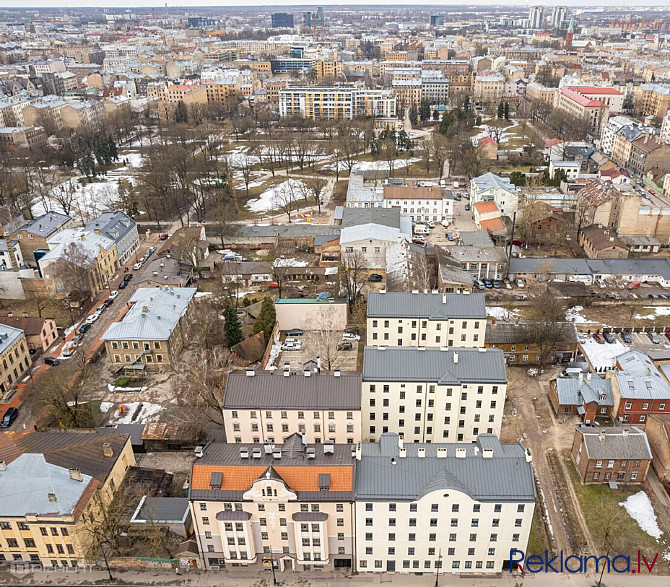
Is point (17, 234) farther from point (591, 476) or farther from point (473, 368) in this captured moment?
point (591, 476)

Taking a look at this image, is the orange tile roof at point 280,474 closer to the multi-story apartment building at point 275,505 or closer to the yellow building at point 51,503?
the multi-story apartment building at point 275,505

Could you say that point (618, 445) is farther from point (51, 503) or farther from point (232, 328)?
point (51, 503)

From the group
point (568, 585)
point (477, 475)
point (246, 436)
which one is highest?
point (477, 475)

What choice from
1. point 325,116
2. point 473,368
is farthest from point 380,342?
point 325,116

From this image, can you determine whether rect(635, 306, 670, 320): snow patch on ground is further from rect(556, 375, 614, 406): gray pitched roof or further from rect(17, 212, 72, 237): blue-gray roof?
rect(17, 212, 72, 237): blue-gray roof

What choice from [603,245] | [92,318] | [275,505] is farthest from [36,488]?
[603,245]

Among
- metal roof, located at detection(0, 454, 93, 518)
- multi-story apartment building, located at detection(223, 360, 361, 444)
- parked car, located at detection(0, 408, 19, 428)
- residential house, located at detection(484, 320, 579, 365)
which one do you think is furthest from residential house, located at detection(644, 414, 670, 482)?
parked car, located at detection(0, 408, 19, 428)
